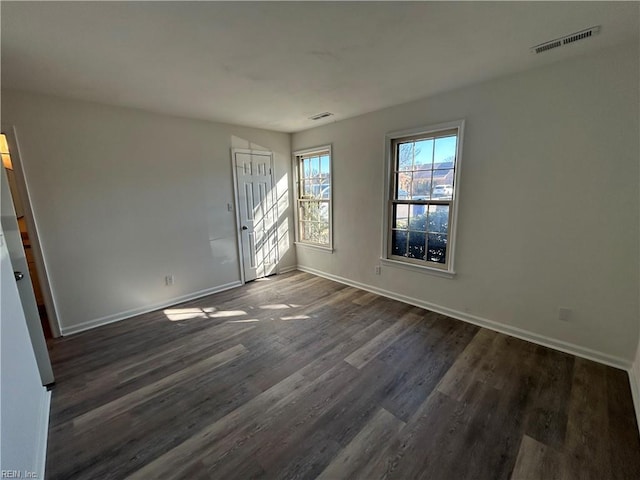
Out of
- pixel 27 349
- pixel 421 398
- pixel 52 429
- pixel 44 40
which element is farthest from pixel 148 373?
pixel 44 40

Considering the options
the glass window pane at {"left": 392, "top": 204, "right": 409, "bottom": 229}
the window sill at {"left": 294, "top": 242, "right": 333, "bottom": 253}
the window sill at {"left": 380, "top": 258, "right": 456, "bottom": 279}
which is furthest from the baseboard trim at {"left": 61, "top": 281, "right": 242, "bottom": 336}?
the glass window pane at {"left": 392, "top": 204, "right": 409, "bottom": 229}

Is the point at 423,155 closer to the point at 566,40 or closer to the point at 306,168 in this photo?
the point at 566,40

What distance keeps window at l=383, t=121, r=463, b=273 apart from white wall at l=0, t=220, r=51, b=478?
3.41 meters

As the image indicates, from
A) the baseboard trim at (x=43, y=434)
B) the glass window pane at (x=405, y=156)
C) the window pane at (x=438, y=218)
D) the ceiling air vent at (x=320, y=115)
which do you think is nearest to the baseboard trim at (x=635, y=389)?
the window pane at (x=438, y=218)

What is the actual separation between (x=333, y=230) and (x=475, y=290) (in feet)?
7.06

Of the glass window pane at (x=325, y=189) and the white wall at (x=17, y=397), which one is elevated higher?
the glass window pane at (x=325, y=189)

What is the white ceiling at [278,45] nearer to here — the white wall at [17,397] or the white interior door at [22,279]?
the white interior door at [22,279]

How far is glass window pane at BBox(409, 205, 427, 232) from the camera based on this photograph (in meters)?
3.27

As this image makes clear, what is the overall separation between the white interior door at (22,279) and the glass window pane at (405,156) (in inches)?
145

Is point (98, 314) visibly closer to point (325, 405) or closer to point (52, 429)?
point (52, 429)

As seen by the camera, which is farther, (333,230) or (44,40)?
(333,230)

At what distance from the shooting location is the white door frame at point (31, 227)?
2.48 m

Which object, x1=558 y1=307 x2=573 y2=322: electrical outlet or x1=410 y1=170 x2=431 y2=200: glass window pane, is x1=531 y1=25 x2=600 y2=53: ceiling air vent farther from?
x1=558 y1=307 x2=573 y2=322: electrical outlet

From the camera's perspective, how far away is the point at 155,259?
11.2 feet
